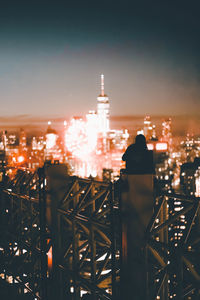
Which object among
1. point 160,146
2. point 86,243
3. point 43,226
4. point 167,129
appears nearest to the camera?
point 43,226

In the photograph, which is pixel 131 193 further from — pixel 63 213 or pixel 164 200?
→ pixel 63 213

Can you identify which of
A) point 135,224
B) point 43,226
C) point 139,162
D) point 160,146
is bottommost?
point 160,146

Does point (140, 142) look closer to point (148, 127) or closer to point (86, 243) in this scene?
point (86, 243)

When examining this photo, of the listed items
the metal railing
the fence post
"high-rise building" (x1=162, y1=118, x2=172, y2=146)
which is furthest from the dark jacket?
"high-rise building" (x1=162, y1=118, x2=172, y2=146)

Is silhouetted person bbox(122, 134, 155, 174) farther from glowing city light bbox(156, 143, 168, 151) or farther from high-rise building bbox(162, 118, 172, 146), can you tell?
high-rise building bbox(162, 118, 172, 146)

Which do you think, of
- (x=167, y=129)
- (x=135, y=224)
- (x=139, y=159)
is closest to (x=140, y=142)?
(x=139, y=159)

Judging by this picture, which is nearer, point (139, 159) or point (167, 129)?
point (139, 159)
